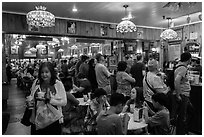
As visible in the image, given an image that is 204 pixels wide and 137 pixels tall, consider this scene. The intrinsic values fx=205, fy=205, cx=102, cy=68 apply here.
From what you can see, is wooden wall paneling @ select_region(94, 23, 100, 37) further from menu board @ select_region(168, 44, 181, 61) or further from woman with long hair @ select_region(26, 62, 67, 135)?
woman with long hair @ select_region(26, 62, 67, 135)

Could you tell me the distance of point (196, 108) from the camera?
3.91 m

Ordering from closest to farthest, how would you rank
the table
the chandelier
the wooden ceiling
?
the table, the chandelier, the wooden ceiling

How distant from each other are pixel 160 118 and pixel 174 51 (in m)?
7.51

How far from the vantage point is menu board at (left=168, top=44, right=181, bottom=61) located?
9218mm

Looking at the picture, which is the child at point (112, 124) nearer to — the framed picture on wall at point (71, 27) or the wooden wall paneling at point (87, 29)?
the framed picture on wall at point (71, 27)

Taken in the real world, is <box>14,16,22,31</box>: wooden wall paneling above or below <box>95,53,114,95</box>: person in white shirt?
above

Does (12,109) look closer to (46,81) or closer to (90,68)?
(90,68)

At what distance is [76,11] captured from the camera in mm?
6234

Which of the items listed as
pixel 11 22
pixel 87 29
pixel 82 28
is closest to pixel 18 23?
pixel 11 22

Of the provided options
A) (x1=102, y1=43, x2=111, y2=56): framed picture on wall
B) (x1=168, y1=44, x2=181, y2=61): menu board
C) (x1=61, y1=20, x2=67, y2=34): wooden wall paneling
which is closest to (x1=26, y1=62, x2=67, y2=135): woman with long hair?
(x1=61, y1=20, x2=67, y2=34): wooden wall paneling

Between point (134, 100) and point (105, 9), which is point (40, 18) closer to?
point (105, 9)

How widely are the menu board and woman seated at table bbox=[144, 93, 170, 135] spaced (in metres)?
7.16

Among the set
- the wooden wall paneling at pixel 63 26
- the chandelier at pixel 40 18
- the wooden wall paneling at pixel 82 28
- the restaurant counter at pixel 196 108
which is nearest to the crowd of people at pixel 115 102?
the restaurant counter at pixel 196 108

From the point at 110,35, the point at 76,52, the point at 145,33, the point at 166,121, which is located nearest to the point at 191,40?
the point at 145,33
